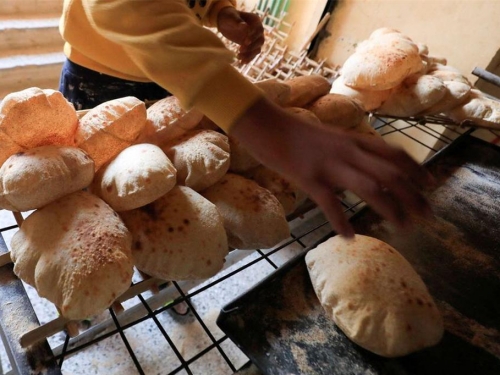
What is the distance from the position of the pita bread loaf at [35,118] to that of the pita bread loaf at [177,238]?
0.19m

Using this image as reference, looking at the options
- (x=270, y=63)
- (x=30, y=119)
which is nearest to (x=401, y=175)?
(x=30, y=119)

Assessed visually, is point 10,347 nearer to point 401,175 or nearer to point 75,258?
point 75,258

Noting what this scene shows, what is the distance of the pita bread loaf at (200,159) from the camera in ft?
2.26

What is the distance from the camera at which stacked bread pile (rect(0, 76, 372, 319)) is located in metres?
0.52

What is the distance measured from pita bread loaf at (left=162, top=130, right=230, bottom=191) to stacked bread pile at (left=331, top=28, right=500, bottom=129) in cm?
77

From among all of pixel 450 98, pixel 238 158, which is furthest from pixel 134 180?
pixel 450 98

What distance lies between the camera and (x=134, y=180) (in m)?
0.59

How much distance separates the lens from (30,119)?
60 centimetres

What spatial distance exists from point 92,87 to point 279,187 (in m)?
0.69

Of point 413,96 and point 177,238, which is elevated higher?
point 413,96

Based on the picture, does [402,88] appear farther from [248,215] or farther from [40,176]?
[40,176]

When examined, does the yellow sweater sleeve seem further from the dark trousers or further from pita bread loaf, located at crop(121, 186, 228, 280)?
the dark trousers

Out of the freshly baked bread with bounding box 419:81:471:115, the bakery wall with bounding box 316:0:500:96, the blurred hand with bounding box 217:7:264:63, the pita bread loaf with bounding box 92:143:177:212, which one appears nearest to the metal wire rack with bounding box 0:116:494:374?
the freshly baked bread with bounding box 419:81:471:115

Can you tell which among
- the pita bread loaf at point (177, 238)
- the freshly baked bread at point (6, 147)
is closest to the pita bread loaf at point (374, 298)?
the pita bread loaf at point (177, 238)
